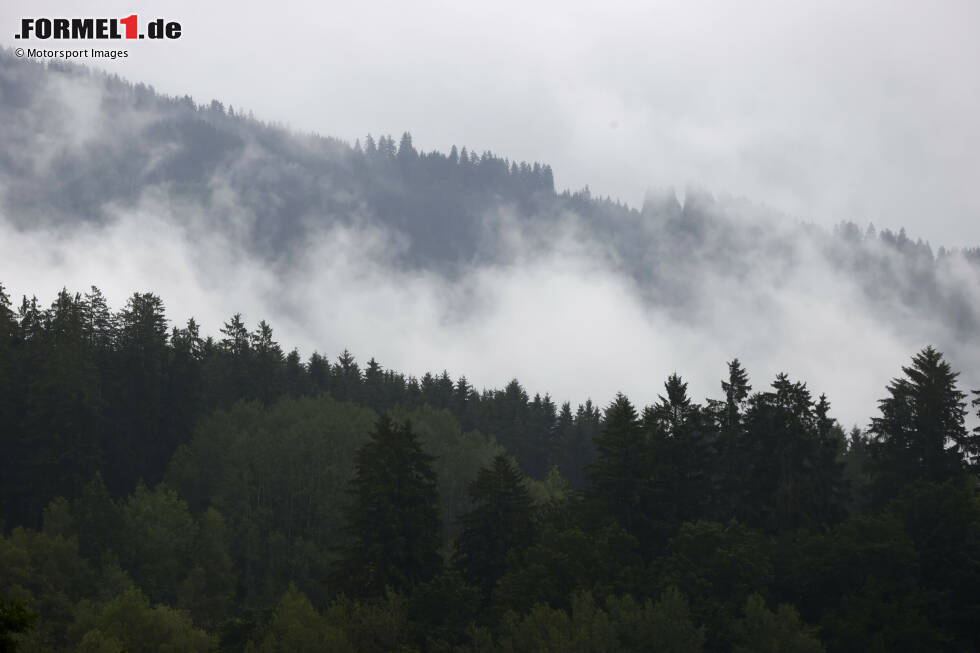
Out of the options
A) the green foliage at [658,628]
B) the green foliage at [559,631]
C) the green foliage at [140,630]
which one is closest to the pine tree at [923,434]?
the green foliage at [658,628]

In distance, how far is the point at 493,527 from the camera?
190 ft

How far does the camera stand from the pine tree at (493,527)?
187 ft

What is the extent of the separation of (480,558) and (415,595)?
7848 millimetres

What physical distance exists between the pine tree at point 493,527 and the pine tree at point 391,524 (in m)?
2.17

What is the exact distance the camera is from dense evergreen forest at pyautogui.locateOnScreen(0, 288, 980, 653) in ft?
157

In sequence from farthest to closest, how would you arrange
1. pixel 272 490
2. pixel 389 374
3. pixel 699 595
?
1. pixel 389 374
2. pixel 272 490
3. pixel 699 595

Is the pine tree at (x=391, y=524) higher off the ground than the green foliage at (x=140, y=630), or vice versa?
the pine tree at (x=391, y=524)

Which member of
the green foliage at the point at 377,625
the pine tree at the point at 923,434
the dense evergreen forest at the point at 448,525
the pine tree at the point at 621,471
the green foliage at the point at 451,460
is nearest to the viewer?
the green foliage at the point at 377,625

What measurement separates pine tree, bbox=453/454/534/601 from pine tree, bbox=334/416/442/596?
2172 mm

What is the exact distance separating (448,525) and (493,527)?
33.9m

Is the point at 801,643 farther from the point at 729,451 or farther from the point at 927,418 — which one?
the point at 927,418

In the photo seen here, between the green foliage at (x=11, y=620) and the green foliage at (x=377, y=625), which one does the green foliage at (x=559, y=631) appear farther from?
the green foliage at (x=11, y=620)

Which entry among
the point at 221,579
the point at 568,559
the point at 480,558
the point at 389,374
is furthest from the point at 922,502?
the point at 389,374

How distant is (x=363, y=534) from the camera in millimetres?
55344
